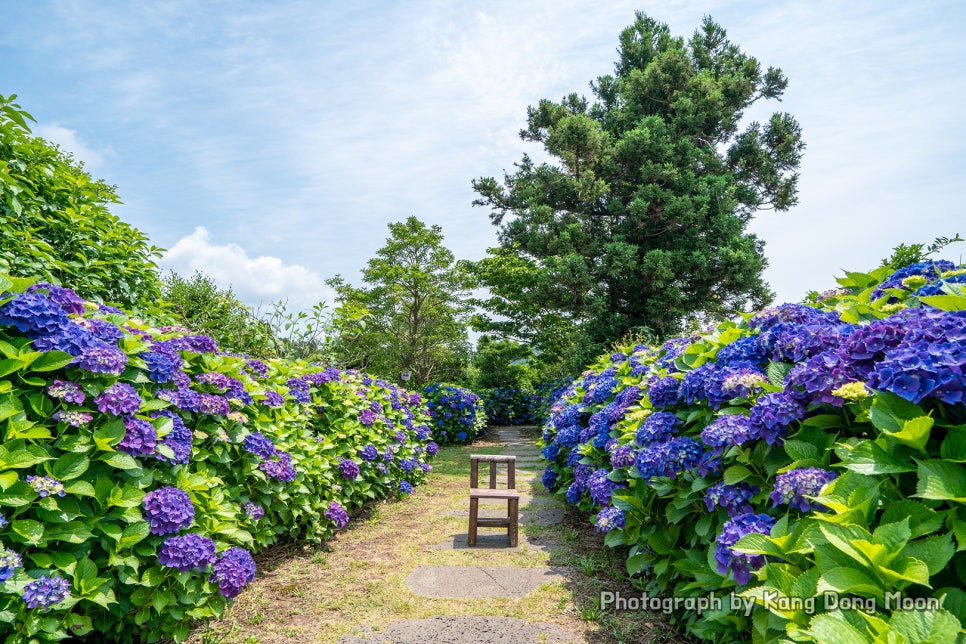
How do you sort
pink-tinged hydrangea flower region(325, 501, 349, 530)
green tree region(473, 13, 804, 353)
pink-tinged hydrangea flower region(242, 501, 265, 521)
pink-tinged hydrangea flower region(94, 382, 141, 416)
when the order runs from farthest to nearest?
green tree region(473, 13, 804, 353) → pink-tinged hydrangea flower region(325, 501, 349, 530) → pink-tinged hydrangea flower region(242, 501, 265, 521) → pink-tinged hydrangea flower region(94, 382, 141, 416)

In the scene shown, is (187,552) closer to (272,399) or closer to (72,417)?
(72,417)

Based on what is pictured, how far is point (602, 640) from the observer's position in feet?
8.19

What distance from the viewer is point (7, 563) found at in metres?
1.70

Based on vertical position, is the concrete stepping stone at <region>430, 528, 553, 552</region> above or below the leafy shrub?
below

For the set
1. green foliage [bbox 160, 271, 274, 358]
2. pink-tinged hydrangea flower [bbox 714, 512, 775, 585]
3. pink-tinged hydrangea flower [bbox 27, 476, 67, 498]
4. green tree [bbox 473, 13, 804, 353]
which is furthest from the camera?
green tree [bbox 473, 13, 804, 353]

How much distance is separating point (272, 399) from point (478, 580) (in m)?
1.79

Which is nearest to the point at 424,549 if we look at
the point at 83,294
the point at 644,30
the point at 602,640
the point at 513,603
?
the point at 513,603

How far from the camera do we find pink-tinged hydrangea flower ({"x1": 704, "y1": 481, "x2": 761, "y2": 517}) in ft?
6.59

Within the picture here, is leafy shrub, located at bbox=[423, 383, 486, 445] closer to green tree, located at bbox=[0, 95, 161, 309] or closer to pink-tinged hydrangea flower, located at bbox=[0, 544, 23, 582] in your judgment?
green tree, located at bbox=[0, 95, 161, 309]

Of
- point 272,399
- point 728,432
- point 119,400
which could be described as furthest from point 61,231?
point 728,432

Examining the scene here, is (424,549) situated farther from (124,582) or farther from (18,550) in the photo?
(18,550)

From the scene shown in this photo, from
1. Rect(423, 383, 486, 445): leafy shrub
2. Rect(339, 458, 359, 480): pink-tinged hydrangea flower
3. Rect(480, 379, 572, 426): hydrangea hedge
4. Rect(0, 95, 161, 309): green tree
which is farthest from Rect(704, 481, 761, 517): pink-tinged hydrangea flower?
Rect(480, 379, 572, 426): hydrangea hedge

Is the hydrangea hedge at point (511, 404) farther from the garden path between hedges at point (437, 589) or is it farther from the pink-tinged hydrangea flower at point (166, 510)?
the pink-tinged hydrangea flower at point (166, 510)

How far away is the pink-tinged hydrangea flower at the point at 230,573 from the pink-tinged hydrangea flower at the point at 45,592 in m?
0.63
